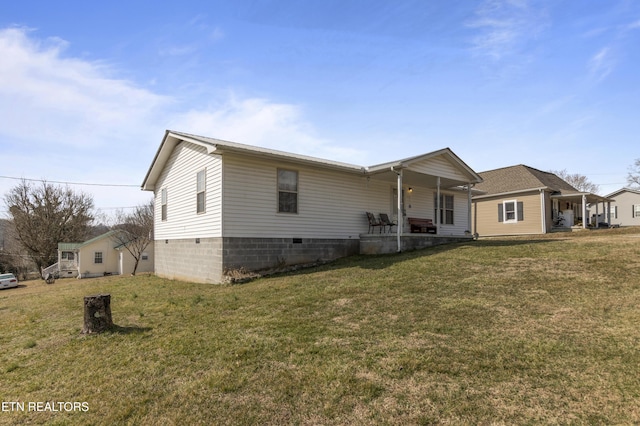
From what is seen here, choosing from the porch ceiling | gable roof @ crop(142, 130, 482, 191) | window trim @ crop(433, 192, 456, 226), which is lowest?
window trim @ crop(433, 192, 456, 226)

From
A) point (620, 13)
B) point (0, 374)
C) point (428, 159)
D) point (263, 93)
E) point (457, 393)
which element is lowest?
point (0, 374)

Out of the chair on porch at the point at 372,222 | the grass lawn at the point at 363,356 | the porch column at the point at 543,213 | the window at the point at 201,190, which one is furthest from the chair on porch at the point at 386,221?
the porch column at the point at 543,213

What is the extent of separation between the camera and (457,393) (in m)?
3.39

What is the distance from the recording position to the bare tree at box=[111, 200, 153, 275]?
A: 88.5ft

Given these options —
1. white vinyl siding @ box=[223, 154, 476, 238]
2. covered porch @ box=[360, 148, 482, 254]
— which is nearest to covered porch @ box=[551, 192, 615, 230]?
covered porch @ box=[360, 148, 482, 254]

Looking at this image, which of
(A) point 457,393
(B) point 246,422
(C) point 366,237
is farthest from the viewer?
(C) point 366,237

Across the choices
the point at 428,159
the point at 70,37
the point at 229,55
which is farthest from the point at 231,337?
the point at 428,159

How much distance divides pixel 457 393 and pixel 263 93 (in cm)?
1042

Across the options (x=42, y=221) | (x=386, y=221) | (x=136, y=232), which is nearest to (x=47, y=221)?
(x=42, y=221)

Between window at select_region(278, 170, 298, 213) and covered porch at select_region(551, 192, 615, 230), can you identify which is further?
covered porch at select_region(551, 192, 615, 230)

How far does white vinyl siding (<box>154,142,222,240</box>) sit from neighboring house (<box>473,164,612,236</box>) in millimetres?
16223

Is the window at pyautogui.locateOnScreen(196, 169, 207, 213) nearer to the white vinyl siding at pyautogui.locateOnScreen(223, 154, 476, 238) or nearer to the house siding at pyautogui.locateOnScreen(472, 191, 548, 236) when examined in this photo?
the white vinyl siding at pyautogui.locateOnScreen(223, 154, 476, 238)

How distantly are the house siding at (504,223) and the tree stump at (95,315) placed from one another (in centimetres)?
2257

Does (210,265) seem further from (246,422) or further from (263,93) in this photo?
(246,422)
